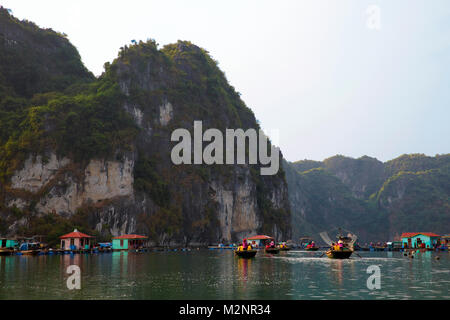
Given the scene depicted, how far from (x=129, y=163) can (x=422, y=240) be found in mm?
70404

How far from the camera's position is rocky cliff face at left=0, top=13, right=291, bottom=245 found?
81875mm

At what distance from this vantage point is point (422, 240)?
99.1 metres

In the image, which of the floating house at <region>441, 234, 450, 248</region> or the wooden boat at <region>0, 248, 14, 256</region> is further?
the floating house at <region>441, 234, 450, 248</region>

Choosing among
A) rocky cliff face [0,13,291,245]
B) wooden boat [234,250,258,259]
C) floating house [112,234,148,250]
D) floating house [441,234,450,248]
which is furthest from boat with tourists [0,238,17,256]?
floating house [441,234,450,248]

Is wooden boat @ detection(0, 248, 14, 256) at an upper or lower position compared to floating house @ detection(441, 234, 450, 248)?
upper

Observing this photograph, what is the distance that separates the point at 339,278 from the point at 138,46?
10004 cm

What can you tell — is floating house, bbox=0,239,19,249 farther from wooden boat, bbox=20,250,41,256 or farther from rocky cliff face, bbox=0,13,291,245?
rocky cliff face, bbox=0,13,291,245

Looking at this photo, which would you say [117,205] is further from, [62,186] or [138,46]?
[138,46]

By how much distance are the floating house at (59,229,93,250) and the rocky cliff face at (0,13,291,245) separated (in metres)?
5.62

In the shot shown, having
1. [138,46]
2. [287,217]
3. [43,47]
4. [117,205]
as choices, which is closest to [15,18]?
[43,47]

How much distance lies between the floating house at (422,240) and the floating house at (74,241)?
236 ft

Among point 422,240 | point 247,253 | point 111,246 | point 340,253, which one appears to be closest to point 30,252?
point 111,246

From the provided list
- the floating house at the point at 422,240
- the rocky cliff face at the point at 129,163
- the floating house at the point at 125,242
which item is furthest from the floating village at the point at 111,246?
the rocky cliff face at the point at 129,163

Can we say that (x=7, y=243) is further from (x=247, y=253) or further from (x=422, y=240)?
(x=422, y=240)
